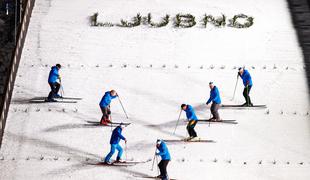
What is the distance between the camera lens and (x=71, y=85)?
2970 cm

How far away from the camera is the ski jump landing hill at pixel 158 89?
1011 inches

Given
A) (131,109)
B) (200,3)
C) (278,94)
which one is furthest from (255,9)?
(131,109)

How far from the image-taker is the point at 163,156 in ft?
79.2

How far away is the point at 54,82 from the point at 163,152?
630 cm

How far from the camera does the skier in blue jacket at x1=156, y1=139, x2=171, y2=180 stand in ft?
78.8

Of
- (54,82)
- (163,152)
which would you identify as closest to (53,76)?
(54,82)

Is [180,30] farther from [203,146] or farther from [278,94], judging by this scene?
[203,146]

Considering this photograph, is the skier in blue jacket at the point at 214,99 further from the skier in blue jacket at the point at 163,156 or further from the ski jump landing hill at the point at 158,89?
the skier in blue jacket at the point at 163,156

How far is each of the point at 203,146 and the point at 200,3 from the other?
11157 mm

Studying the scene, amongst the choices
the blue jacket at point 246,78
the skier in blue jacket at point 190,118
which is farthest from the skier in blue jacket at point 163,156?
the blue jacket at point 246,78

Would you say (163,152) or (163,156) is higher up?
(163,152)

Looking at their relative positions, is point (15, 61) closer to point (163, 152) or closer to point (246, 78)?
point (163, 152)

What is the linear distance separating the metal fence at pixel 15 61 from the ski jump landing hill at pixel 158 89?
12.0 inches

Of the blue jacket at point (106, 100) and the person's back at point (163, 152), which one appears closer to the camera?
the person's back at point (163, 152)
